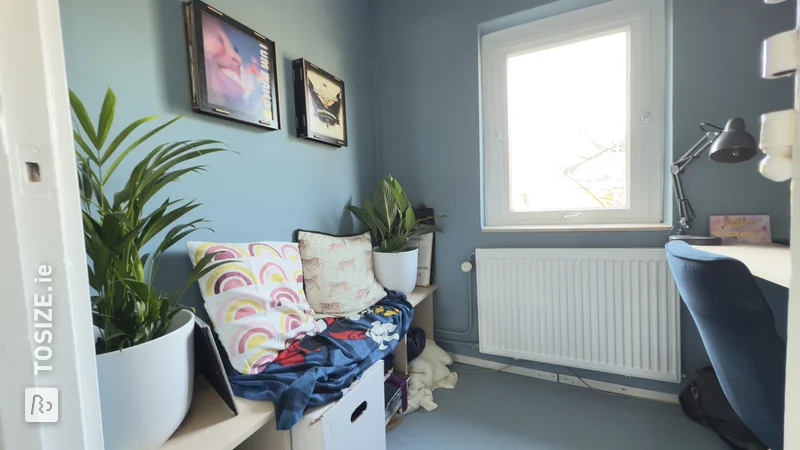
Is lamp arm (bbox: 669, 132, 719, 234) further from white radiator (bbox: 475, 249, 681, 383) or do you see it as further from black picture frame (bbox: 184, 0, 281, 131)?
black picture frame (bbox: 184, 0, 281, 131)

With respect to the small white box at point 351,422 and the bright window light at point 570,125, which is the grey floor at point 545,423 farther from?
the bright window light at point 570,125

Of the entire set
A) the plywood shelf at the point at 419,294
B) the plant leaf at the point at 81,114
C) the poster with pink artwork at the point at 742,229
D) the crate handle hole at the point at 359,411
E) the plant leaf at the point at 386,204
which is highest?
the plant leaf at the point at 81,114

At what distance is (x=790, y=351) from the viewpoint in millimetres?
294

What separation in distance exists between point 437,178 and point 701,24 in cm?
142

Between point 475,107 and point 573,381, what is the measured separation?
65.4 inches

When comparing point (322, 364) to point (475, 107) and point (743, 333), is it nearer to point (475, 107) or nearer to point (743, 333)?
point (743, 333)

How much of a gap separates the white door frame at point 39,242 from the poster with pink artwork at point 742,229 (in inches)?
82.8

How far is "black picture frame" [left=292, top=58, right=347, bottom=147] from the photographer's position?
4.93ft

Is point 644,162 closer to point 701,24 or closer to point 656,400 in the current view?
point 701,24

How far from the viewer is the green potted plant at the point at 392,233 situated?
168cm

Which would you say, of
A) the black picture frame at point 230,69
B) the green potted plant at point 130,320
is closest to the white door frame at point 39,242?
the green potted plant at point 130,320

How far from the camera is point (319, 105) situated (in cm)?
162

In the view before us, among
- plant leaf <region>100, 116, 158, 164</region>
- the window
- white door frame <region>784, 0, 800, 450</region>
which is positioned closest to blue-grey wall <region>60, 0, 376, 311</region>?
plant leaf <region>100, 116, 158, 164</region>

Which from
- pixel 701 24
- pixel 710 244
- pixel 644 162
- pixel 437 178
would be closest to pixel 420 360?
pixel 437 178
